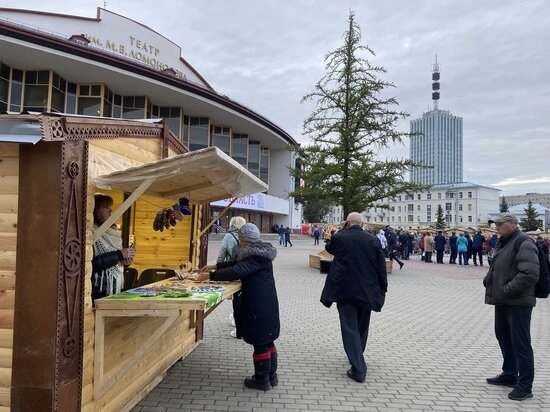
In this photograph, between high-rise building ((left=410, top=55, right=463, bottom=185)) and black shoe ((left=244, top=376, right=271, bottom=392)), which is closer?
black shoe ((left=244, top=376, right=271, bottom=392))

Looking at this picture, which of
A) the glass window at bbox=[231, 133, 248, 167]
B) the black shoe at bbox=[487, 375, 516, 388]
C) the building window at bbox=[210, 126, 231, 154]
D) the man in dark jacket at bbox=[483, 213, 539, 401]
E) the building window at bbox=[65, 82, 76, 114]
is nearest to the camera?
the man in dark jacket at bbox=[483, 213, 539, 401]

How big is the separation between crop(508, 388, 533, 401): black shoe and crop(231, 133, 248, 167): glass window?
1541 inches

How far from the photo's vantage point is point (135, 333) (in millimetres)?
4844

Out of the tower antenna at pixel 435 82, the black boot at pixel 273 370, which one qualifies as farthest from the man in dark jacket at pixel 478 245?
the tower antenna at pixel 435 82

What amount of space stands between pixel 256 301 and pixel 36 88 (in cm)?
2730

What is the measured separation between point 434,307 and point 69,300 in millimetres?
9205

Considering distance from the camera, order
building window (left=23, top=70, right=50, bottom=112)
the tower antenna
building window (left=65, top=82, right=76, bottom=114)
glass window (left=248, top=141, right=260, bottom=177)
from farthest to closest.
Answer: the tower antenna, glass window (left=248, top=141, right=260, bottom=177), building window (left=65, top=82, right=76, bottom=114), building window (left=23, top=70, right=50, bottom=112)

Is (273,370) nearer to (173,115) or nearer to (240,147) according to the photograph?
(173,115)

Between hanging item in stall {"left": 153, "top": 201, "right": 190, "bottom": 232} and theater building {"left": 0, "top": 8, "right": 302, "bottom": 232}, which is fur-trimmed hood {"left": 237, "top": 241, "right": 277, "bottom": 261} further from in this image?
theater building {"left": 0, "top": 8, "right": 302, "bottom": 232}

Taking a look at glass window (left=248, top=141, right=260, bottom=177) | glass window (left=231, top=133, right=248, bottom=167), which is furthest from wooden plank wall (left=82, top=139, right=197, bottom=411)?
glass window (left=248, top=141, right=260, bottom=177)

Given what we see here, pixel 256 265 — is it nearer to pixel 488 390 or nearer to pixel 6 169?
pixel 6 169

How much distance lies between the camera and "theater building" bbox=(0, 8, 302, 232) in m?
25.6

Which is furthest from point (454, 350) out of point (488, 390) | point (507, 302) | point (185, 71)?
point (185, 71)

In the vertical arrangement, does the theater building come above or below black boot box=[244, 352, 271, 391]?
above
